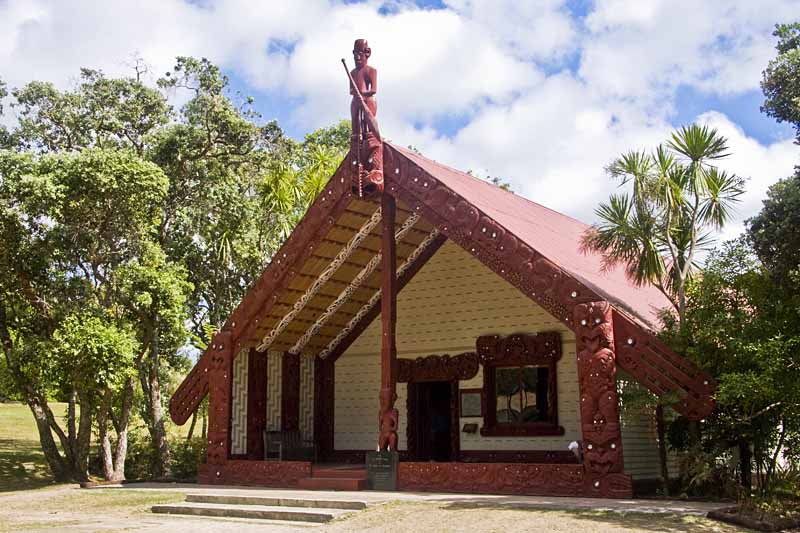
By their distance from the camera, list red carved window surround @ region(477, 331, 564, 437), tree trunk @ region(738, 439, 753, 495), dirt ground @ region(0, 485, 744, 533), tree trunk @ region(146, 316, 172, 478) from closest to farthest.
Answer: dirt ground @ region(0, 485, 744, 533) < tree trunk @ region(738, 439, 753, 495) < red carved window surround @ region(477, 331, 564, 437) < tree trunk @ region(146, 316, 172, 478)

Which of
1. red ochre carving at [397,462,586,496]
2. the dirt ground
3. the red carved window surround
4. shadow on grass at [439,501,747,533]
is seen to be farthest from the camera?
the red carved window surround

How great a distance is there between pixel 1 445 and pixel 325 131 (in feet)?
51.7

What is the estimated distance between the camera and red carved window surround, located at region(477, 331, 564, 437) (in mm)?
14600

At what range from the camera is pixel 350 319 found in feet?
56.6

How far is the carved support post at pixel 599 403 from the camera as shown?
1053 cm

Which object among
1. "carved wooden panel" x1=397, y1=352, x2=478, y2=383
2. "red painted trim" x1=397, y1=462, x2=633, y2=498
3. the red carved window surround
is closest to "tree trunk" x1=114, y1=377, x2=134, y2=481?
"carved wooden panel" x1=397, y1=352, x2=478, y2=383

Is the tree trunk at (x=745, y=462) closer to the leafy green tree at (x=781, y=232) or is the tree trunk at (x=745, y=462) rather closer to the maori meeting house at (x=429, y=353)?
the maori meeting house at (x=429, y=353)

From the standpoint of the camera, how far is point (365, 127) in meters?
13.6

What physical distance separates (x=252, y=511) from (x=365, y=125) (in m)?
6.40

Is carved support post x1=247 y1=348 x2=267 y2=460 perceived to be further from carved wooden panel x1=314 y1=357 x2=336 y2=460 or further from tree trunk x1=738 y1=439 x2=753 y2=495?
tree trunk x1=738 y1=439 x2=753 y2=495

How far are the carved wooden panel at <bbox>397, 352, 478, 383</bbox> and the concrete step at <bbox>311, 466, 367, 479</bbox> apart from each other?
314cm

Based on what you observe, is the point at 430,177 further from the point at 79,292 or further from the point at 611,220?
the point at 79,292

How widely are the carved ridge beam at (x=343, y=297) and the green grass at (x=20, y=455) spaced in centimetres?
734

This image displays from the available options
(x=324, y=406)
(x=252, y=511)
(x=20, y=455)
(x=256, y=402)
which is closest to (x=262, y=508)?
(x=252, y=511)
